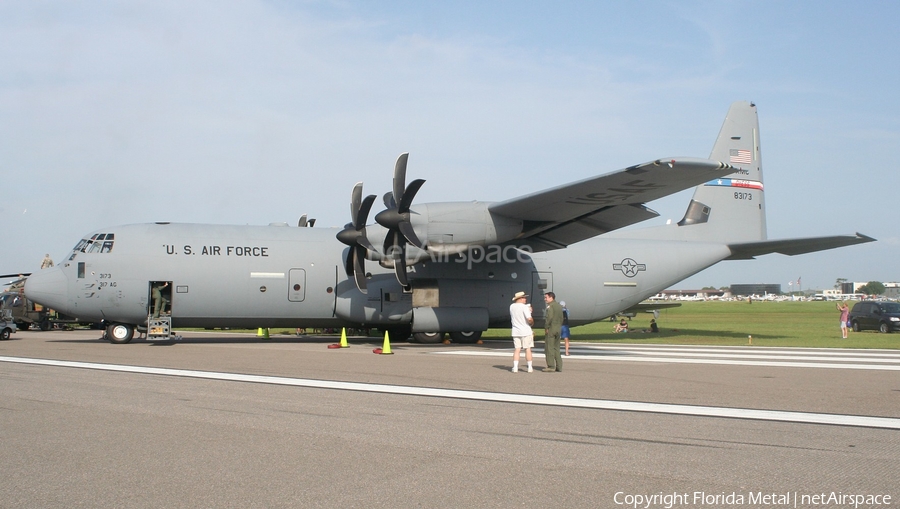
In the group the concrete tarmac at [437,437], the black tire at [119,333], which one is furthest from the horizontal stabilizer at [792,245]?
the black tire at [119,333]

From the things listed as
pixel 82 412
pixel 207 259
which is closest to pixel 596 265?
pixel 207 259

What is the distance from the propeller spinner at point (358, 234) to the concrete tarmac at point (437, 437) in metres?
6.20

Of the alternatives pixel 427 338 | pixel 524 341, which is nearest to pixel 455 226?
pixel 427 338

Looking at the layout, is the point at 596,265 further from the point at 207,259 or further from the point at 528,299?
the point at 207,259

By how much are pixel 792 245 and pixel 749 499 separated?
17.7 metres

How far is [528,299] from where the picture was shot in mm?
21062

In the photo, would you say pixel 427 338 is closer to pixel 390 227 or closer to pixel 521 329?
pixel 390 227

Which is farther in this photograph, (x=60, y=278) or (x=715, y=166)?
(x=60, y=278)

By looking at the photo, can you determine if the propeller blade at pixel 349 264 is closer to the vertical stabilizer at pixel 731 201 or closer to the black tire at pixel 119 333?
the black tire at pixel 119 333

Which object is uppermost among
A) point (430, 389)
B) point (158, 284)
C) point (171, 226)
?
point (171, 226)

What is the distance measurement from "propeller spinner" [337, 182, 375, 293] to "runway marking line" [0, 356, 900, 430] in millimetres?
7187

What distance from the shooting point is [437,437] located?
6492mm

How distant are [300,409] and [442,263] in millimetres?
12014

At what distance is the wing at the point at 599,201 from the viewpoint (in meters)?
13.9
